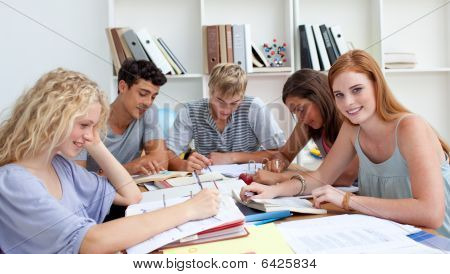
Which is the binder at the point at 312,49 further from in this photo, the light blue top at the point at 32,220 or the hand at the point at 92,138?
the light blue top at the point at 32,220

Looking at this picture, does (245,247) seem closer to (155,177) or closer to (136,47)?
(155,177)

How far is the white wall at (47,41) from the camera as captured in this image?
129cm

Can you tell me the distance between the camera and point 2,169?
0.65 m

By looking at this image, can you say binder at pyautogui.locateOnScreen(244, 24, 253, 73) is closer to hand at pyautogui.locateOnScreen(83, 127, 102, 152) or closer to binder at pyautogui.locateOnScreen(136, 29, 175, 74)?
binder at pyautogui.locateOnScreen(136, 29, 175, 74)

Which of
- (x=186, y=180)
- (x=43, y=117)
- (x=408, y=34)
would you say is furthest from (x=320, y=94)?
(x=408, y=34)

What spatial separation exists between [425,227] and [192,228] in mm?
458

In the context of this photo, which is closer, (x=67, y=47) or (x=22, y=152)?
(x=22, y=152)

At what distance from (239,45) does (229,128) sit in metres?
0.46

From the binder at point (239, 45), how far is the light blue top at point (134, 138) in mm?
584

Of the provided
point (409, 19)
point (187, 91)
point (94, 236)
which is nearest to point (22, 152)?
point (94, 236)

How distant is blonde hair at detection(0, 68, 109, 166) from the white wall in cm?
26

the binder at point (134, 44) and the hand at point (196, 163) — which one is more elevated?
the binder at point (134, 44)

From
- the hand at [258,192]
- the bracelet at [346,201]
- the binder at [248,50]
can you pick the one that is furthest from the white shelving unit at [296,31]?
the bracelet at [346,201]

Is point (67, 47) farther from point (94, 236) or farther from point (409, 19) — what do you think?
point (409, 19)
